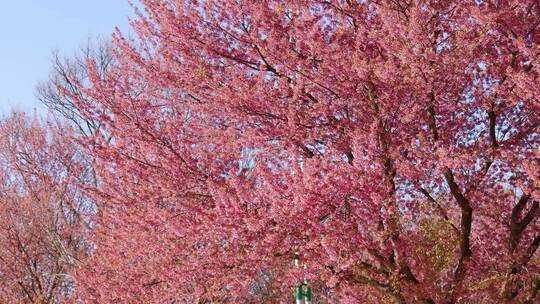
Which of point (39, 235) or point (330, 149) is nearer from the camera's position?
point (330, 149)

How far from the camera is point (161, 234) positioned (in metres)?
6.53

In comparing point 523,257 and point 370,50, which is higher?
Result: point 370,50

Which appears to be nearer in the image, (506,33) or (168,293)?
(506,33)

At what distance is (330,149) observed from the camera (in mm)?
5715

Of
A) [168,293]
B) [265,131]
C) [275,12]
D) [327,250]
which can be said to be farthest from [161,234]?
[275,12]

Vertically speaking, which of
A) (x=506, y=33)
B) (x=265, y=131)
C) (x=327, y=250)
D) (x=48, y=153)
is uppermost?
(x=48, y=153)

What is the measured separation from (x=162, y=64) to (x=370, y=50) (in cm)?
251

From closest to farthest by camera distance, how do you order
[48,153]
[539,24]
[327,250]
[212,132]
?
[327,250] < [539,24] < [212,132] < [48,153]

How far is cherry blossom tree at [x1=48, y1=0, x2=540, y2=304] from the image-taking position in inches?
208

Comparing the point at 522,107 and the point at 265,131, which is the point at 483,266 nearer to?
the point at 522,107

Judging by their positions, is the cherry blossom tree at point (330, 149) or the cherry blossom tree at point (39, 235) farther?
the cherry blossom tree at point (39, 235)

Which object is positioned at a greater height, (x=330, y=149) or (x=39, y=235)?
(x=39, y=235)

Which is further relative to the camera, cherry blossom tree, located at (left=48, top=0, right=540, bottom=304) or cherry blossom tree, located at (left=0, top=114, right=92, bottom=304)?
cherry blossom tree, located at (left=0, top=114, right=92, bottom=304)

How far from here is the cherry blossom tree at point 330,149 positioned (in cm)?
527
